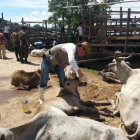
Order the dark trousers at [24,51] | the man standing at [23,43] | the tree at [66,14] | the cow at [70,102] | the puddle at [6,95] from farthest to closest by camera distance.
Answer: the tree at [66,14]
the dark trousers at [24,51]
the man standing at [23,43]
the puddle at [6,95]
the cow at [70,102]

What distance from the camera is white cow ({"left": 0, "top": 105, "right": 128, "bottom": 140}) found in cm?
299

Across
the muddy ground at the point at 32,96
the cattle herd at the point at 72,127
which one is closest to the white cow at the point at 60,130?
the cattle herd at the point at 72,127

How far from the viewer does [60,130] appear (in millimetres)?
Answer: 3156

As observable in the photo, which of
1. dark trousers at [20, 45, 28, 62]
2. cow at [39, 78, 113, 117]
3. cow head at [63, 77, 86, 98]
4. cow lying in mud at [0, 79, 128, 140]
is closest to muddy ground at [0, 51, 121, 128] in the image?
cow at [39, 78, 113, 117]

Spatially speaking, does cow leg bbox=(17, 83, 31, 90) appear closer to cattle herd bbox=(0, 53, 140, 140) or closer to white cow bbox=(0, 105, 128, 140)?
cattle herd bbox=(0, 53, 140, 140)

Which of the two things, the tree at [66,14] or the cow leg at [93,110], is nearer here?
the cow leg at [93,110]

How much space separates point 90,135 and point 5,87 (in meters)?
4.89

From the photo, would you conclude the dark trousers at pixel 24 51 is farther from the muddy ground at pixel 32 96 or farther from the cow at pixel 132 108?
the cow at pixel 132 108

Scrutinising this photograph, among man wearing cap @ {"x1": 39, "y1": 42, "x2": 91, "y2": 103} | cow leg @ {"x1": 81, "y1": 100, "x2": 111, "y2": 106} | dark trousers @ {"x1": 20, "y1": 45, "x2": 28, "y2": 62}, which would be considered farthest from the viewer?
dark trousers @ {"x1": 20, "y1": 45, "x2": 28, "y2": 62}

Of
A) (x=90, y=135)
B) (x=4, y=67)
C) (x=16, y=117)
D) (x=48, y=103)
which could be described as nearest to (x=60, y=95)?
(x=48, y=103)

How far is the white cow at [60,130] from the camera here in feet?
9.80

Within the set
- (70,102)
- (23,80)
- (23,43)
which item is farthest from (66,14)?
(70,102)

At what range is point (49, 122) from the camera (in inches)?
129

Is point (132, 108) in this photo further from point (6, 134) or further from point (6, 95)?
point (6, 95)
